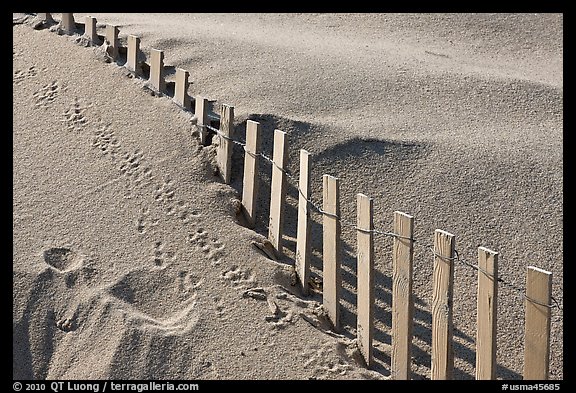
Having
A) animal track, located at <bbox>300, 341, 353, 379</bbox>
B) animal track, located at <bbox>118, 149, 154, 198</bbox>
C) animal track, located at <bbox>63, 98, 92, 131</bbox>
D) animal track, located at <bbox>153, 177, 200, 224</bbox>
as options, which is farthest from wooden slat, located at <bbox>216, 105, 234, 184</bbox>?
animal track, located at <bbox>300, 341, 353, 379</bbox>

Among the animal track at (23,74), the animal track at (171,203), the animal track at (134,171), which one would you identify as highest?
the animal track at (23,74)

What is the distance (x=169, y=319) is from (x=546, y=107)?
3.50 m

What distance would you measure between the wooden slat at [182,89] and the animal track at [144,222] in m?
1.00

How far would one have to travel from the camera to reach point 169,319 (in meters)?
4.09

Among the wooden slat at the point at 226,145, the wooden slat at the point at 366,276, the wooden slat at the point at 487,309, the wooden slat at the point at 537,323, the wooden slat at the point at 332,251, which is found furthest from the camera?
the wooden slat at the point at 226,145

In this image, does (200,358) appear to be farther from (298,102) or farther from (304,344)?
(298,102)

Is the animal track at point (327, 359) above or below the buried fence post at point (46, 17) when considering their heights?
below

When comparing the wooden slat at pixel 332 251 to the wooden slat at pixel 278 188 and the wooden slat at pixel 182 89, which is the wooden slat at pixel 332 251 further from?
the wooden slat at pixel 182 89

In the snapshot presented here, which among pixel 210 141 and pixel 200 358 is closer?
pixel 200 358

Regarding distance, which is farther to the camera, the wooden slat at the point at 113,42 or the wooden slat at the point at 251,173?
the wooden slat at the point at 113,42

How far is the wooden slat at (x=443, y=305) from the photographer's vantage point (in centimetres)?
343

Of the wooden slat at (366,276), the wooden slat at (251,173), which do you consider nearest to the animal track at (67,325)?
the wooden slat at (251,173)

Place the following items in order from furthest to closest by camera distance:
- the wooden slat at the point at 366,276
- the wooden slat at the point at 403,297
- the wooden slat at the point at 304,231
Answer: the wooden slat at the point at 304,231 < the wooden slat at the point at 366,276 < the wooden slat at the point at 403,297
